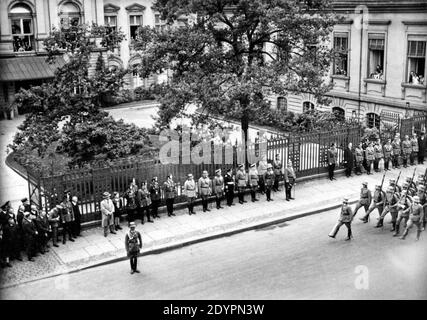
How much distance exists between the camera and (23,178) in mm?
25984

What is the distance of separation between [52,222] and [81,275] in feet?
8.04

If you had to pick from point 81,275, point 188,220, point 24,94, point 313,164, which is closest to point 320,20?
point 313,164

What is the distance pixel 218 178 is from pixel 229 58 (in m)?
5.19

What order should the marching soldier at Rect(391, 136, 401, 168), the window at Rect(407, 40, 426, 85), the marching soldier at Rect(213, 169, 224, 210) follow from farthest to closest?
the window at Rect(407, 40, 426, 85)
the marching soldier at Rect(391, 136, 401, 168)
the marching soldier at Rect(213, 169, 224, 210)

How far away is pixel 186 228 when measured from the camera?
60.4 ft

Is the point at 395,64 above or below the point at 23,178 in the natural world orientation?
above

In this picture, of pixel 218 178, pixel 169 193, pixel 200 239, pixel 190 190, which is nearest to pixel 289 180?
pixel 218 178

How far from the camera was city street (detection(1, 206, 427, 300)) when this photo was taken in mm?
13508

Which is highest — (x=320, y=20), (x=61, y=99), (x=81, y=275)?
(x=320, y=20)

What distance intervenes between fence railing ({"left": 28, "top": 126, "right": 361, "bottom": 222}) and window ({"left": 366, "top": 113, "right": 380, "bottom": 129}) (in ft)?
21.1

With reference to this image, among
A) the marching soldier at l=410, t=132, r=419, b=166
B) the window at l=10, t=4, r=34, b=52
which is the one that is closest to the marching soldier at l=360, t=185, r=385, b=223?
the marching soldier at l=410, t=132, r=419, b=166

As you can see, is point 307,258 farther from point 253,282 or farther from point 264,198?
point 264,198

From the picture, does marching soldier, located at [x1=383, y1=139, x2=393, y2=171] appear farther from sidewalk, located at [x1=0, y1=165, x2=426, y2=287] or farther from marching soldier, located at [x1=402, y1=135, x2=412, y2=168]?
sidewalk, located at [x1=0, y1=165, x2=426, y2=287]

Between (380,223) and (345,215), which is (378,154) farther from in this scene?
(345,215)
